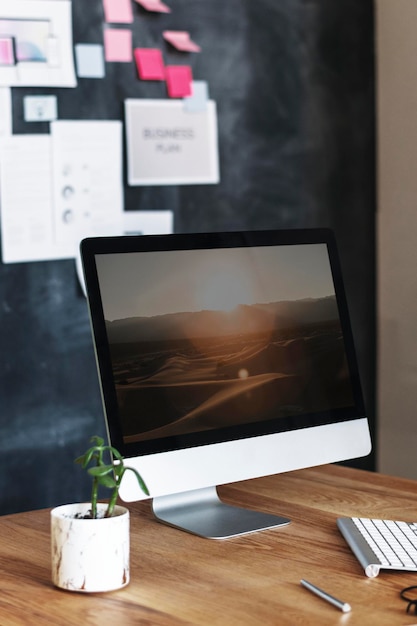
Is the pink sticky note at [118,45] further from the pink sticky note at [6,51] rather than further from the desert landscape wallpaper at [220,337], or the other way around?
the desert landscape wallpaper at [220,337]

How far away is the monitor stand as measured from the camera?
4.99 feet

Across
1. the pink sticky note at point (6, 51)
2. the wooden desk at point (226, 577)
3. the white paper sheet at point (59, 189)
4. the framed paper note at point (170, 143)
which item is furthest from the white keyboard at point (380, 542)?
the pink sticky note at point (6, 51)

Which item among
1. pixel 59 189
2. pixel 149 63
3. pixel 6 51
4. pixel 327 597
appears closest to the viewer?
pixel 327 597

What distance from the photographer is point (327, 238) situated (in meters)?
1.76

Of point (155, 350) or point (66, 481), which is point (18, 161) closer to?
point (66, 481)

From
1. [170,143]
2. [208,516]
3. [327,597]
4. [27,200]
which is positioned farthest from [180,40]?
[327,597]

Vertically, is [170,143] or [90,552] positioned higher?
[170,143]

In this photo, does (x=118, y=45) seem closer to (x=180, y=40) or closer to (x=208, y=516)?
(x=180, y=40)

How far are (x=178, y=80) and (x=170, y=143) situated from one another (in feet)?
0.58

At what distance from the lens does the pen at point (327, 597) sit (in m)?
1.20

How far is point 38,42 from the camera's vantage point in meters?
2.34

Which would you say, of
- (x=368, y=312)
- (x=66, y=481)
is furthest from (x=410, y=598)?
(x=368, y=312)

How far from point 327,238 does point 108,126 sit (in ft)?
3.06

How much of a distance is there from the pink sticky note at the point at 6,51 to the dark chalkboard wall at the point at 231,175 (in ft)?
0.23
